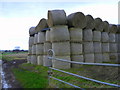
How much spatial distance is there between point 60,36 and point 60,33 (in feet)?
0.63

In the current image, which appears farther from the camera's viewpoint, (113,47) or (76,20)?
(113,47)

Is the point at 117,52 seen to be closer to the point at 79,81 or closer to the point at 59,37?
the point at 59,37

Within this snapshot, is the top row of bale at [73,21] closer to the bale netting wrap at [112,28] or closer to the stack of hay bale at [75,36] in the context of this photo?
the stack of hay bale at [75,36]

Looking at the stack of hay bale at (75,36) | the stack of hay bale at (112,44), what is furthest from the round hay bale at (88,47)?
the stack of hay bale at (112,44)

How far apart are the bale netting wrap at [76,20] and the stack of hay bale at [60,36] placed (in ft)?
1.61

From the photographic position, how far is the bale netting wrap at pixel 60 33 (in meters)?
8.91

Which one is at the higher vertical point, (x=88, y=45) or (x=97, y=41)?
(x=97, y=41)

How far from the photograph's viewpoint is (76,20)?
31.1ft

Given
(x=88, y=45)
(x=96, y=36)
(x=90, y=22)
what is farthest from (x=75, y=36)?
(x=96, y=36)

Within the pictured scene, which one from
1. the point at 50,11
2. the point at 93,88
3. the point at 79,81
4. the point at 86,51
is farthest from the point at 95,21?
the point at 93,88

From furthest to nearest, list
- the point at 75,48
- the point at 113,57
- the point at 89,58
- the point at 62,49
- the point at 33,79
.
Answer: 1. the point at 113,57
2. the point at 89,58
3. the point at 75,48
4. the point at 62,49
5. the point at 33,79

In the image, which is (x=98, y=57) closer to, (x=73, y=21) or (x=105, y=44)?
(x=105, y=44)

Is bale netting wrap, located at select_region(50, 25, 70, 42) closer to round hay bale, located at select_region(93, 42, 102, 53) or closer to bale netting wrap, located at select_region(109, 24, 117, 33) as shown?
round hay bale, located at select_region(93, 42, 102, 53)

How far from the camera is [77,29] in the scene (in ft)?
31.2
